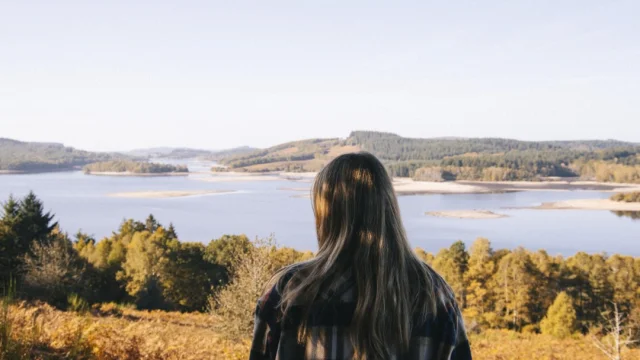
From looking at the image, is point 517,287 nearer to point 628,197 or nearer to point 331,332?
point 331,332

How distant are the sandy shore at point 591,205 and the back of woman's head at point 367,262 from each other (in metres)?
48.8

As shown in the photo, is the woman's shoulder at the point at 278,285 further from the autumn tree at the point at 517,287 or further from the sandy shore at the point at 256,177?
the sandy shore at the point at 256,177

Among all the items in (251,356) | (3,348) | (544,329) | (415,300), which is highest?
(415,300)

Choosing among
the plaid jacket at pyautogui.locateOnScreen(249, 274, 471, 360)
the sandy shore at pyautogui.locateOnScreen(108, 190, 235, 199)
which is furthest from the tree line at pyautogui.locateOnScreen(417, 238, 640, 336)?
the sandy shore at pyautogui.locateOnScreen(108, 190, 235, 199)

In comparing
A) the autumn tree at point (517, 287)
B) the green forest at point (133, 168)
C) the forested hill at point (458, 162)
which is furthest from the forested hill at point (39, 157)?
the autumn tree at point (517, 287)

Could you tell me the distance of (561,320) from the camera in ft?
63.9

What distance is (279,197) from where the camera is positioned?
54344 millimetres

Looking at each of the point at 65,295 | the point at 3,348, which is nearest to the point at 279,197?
the point at 65,295

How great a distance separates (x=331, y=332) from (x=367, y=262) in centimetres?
18

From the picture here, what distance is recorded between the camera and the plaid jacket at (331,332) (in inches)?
44.8

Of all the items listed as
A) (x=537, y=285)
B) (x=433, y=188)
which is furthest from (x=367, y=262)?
(x=433, y=188)

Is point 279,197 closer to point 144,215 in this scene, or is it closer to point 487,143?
point 144,215

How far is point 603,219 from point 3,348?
4520 cm

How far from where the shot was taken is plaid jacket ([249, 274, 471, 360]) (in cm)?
114
